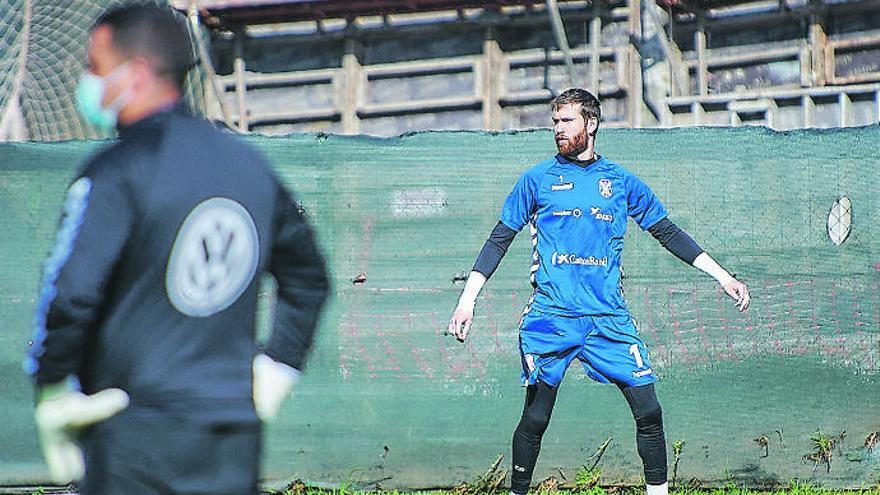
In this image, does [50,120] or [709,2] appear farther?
[709,2]

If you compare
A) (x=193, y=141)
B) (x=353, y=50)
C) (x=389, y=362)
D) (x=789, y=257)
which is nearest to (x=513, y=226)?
(x=389, y=362)

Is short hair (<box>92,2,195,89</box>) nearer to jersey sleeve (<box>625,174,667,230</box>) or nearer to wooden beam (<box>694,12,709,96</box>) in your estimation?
jersey sleeve (<box>625,174,667,230</box>)

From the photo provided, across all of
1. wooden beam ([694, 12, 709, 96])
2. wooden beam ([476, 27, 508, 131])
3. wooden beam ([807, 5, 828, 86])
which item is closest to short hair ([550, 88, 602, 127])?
wooden beam ([694, 12, 709, 96])

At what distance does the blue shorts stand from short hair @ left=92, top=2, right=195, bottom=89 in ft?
12.4

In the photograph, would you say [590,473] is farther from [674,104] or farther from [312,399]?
[674,104]

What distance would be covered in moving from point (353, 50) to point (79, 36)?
464 cm

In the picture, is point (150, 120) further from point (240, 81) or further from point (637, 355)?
point (240, 81)

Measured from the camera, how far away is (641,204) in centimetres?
695

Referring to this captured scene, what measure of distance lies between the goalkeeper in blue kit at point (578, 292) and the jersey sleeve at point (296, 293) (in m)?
3.20

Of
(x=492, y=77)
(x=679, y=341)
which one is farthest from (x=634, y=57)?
(x=679, y=341)

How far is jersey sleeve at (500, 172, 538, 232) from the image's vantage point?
6.85 meters

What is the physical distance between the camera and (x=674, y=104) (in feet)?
49.8

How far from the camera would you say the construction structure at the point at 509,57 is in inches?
631

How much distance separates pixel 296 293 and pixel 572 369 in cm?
470
